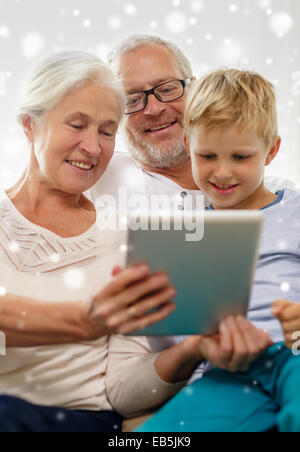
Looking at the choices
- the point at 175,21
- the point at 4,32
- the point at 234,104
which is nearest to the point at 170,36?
the point at 175,21

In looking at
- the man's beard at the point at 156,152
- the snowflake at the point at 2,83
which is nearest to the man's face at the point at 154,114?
the man's beard at the point at 156,152

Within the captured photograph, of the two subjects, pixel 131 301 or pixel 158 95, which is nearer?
pixel 131 301

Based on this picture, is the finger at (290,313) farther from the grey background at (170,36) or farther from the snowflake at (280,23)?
the snowflake at (280,23)

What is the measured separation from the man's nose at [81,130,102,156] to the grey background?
1210mm

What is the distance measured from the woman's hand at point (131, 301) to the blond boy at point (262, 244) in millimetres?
209

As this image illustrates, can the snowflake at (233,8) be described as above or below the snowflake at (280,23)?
above

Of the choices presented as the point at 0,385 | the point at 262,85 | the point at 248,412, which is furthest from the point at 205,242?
the point at 262,85

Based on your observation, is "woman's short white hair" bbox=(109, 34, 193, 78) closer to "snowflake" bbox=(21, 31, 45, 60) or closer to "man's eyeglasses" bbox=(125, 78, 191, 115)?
"man's eyeglasses" bbox=(125, 78, 191, 115)

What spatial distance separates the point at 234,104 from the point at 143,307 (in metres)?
0.70

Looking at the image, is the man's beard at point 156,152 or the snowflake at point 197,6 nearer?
the man's beard at point 156,152

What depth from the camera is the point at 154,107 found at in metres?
1.86

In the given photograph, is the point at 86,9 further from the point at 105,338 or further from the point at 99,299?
the point at 99,299

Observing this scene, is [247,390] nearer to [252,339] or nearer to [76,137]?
[252,339]

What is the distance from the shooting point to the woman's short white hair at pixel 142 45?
6.43 feet
